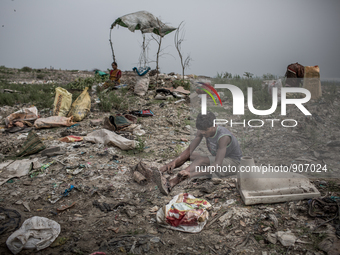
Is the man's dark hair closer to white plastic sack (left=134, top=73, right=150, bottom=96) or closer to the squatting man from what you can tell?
the squatting man

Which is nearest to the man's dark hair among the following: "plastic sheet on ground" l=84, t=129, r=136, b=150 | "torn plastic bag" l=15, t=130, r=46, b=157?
"plastic sheet on ground" l=84, t=129, r=136, b=150

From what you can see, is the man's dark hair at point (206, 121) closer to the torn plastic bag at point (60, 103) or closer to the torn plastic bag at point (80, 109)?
the torn plastic bag at point (80, 109)

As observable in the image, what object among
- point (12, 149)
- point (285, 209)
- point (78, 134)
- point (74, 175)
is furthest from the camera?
point (78, 134)

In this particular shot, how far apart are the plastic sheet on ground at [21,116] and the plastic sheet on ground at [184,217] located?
4834mm

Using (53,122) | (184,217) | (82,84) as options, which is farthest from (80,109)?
(184,217)

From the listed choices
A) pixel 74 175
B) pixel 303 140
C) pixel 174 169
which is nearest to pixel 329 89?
pixel 303 140

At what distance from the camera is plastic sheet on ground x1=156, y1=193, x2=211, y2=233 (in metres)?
2.29

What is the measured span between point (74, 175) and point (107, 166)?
1.53ft

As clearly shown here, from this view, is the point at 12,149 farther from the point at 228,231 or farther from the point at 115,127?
the point at 228,231

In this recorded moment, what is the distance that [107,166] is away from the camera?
3.64 meters

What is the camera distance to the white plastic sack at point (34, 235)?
2.07 metres

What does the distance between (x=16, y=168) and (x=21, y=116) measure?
9.58 feet

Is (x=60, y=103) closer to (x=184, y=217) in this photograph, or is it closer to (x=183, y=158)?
(x=183, y=158)

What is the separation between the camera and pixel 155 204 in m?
2.82
